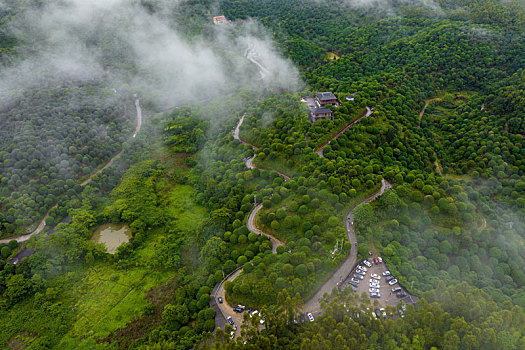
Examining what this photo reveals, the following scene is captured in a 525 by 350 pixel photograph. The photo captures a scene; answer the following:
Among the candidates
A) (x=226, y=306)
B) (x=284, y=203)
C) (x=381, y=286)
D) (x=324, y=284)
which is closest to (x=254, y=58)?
(x=284, y=203)

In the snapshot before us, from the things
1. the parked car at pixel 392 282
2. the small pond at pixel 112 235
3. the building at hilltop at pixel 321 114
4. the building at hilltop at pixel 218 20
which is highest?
the building at hilltop at pixel 218 20

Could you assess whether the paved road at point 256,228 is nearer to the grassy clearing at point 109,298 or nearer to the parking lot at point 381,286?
the parking lot at point 381,286

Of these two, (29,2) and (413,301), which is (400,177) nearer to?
(413,301)

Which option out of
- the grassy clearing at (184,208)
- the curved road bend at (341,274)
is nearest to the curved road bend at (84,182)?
the grassy clearing at (184,208)

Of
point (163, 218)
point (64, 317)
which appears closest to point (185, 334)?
point (64, 317)

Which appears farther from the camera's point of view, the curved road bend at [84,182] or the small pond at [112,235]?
Result: the small pond at [112,235]

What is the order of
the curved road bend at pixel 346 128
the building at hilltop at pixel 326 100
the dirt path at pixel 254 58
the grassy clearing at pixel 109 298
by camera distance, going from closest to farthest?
the grassy clearing at pixel 109 298
the curved road bend at pixel 346 128
the building at hilltop at pixel 326 100
the dirt path at pixel 254 58
